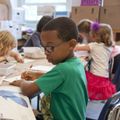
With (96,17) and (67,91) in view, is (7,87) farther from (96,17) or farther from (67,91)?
(96,17)

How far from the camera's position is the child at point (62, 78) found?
1.19 meters

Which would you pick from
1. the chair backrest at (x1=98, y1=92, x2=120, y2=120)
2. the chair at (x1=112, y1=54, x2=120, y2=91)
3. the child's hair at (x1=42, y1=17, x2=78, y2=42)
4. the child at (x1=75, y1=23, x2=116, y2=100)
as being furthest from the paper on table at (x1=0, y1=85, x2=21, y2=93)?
the child at (x1=75, y1=23, x2=116, y2=100)

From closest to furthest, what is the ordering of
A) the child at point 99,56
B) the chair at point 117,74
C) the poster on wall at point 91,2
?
the chair at point 117,74
the child at point 99,56
the poster on wall at point 91,2

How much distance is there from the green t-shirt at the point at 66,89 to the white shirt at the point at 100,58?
5.03 ft

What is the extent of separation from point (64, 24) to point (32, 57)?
1330 mm

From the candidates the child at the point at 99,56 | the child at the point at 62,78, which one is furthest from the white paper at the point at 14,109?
the child at the point at 99,56

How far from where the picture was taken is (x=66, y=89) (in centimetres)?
121

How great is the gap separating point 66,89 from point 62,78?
0.21 ft

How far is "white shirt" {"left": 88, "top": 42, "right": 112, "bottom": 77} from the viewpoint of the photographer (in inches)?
110

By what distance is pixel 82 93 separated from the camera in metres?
1.27

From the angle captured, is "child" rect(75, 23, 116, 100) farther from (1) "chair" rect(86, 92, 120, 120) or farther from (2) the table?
(1) "chair" rect(86, 92, 120, 120)

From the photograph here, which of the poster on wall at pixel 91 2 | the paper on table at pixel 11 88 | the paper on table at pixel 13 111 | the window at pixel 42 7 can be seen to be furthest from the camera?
the window at pixel 42 7

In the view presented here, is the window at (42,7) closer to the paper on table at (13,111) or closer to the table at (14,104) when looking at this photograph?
the table at (14,104)

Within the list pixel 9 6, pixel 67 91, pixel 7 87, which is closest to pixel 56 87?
pixel 67 91
